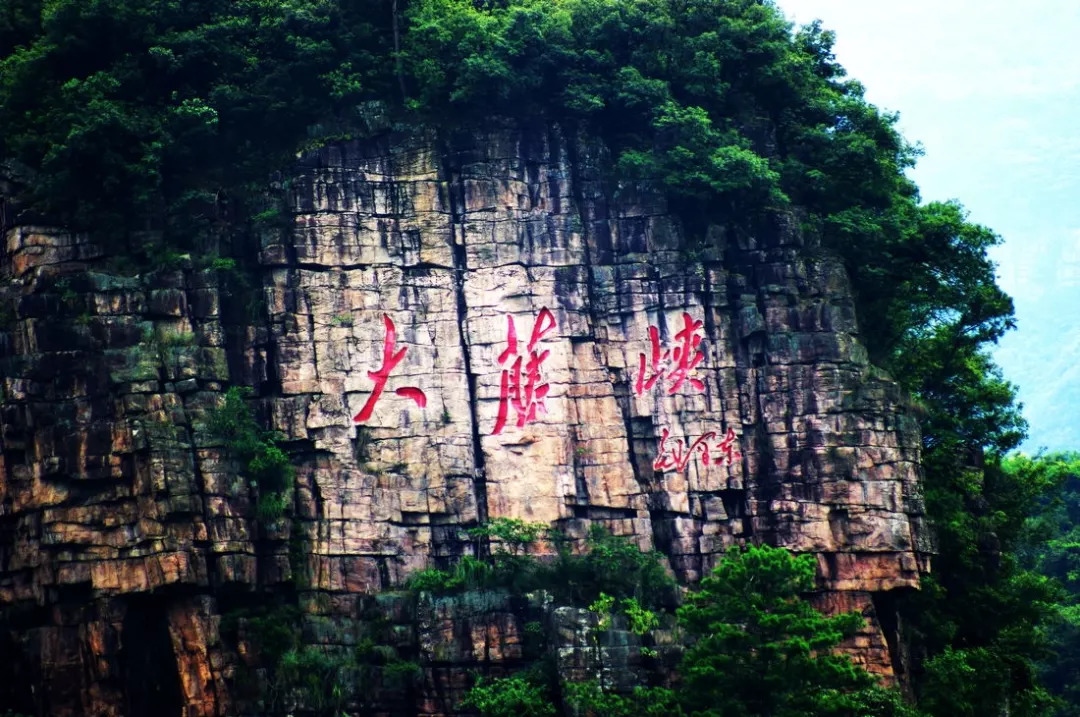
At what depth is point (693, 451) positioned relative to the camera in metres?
21.3

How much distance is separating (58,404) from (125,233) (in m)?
2.70

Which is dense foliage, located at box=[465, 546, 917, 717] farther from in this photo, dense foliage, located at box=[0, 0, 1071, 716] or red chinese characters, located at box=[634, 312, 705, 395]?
red chinese characters, located at box=[634, 312, 705, 395]

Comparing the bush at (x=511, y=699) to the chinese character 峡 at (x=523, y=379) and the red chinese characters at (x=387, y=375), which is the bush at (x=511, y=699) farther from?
the red chinese characters at (x=387, y=375)

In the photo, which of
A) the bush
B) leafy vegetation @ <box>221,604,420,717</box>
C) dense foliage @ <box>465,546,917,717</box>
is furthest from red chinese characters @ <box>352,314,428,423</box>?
dense foliage @ <box>465,546,917,717</box>

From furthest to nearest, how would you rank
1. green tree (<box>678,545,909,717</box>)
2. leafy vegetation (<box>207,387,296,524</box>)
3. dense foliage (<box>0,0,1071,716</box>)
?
dense foliage (<box>0,0,1071,716</box>) → leafy vegetation (<box>207,387,296,524</box>) → green tree (<box>678,545,909,717</box>)

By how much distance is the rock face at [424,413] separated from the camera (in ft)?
64.5

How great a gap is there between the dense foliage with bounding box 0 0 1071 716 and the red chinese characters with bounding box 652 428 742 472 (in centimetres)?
221

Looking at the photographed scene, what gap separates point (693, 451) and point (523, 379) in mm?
2602

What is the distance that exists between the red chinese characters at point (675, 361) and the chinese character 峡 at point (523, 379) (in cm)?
140

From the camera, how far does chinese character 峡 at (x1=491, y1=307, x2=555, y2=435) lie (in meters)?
21.2

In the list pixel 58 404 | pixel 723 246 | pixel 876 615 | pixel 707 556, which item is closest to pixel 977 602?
pixel 876 615

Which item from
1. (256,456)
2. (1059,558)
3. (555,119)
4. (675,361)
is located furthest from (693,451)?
(1059,558)

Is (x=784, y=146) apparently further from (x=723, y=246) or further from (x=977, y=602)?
(x=977, y=602)

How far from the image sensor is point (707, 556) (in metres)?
21.0
